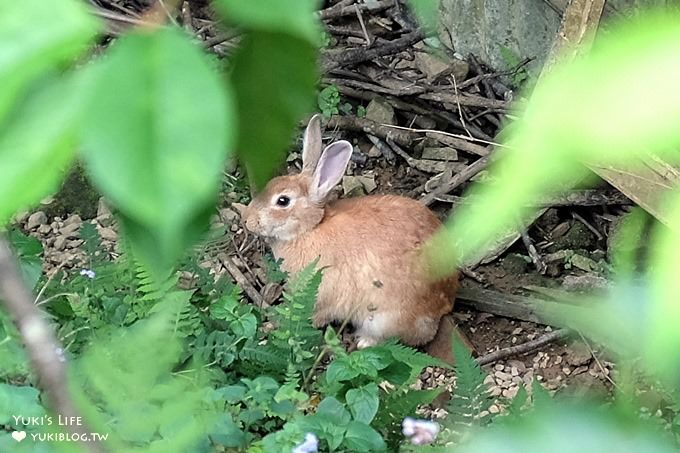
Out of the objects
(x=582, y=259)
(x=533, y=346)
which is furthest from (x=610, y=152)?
(x=582, y=259)

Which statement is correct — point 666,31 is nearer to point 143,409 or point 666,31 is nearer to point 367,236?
point 143,409

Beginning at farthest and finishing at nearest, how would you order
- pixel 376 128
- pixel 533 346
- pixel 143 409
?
pixel 376 128
pixel 533 346
pixel 143 409

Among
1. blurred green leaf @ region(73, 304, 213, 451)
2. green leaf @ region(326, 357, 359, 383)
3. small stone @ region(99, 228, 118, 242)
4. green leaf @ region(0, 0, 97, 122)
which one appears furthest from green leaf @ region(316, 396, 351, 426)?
green leaf @ region(0, 0, 97, 122)

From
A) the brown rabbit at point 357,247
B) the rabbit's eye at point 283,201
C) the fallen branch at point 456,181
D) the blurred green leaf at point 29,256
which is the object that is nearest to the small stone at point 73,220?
the brown rabbit at point 357,247

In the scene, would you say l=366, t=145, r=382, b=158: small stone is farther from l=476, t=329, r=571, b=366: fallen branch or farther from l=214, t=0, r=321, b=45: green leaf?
l=214, t=0, r=321, b=45: green leaf

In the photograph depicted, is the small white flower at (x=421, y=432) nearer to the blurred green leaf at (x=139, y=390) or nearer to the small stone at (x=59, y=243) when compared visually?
the blurred green leaf at (x=139, y=390)
